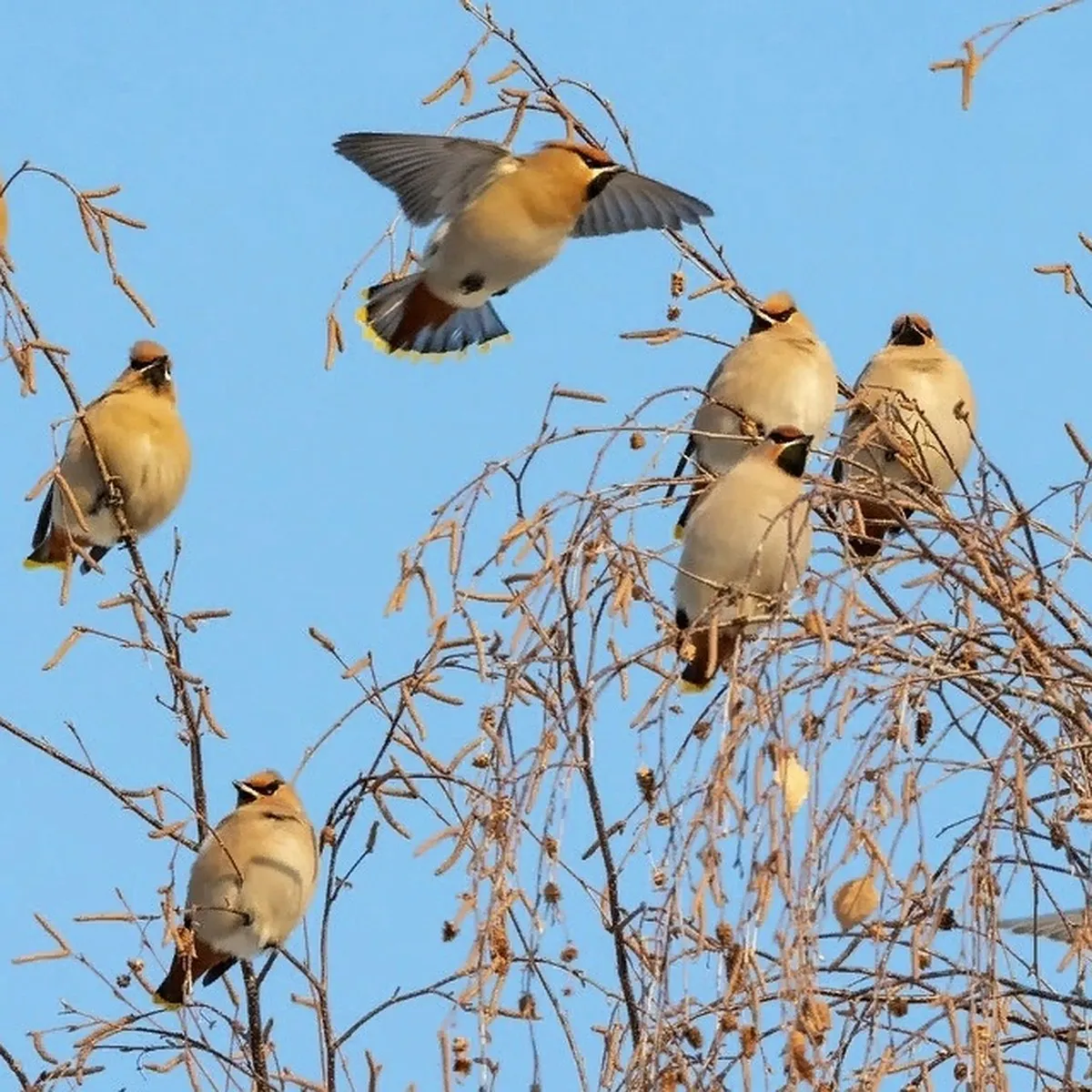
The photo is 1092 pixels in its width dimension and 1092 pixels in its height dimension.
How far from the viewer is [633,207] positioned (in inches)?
236

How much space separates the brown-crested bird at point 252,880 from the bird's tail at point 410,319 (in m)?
1.24

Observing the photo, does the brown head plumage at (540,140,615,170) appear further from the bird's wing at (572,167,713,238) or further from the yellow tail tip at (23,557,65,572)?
the yellow tail tip at (23,557,65,572)

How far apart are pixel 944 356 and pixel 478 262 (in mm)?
1135

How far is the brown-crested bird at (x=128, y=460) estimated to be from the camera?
6.55m

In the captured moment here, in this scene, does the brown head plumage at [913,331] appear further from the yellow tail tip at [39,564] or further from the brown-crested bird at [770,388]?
the yellow tail tip at [39,564]

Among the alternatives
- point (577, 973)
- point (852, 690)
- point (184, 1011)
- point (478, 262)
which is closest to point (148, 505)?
point (478, 262)

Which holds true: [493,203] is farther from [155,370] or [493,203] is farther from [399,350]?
[155,370]

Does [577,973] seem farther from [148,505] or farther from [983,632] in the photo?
[148,505]

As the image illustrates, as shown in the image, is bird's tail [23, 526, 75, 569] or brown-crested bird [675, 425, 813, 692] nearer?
brown-crested bird [675, 425, 813, 692]

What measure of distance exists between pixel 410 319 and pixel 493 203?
52 cm

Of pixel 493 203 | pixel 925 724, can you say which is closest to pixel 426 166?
pixel 493 203

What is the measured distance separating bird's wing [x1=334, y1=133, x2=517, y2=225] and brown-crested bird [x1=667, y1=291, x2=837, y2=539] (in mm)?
816

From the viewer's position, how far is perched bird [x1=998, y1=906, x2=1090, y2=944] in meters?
3.11

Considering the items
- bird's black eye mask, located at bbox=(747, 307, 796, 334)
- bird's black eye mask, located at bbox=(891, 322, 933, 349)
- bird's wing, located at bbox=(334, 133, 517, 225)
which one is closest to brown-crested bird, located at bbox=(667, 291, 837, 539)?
bird's black eye mask, located at bbox=(747, 307, 796, 334)
